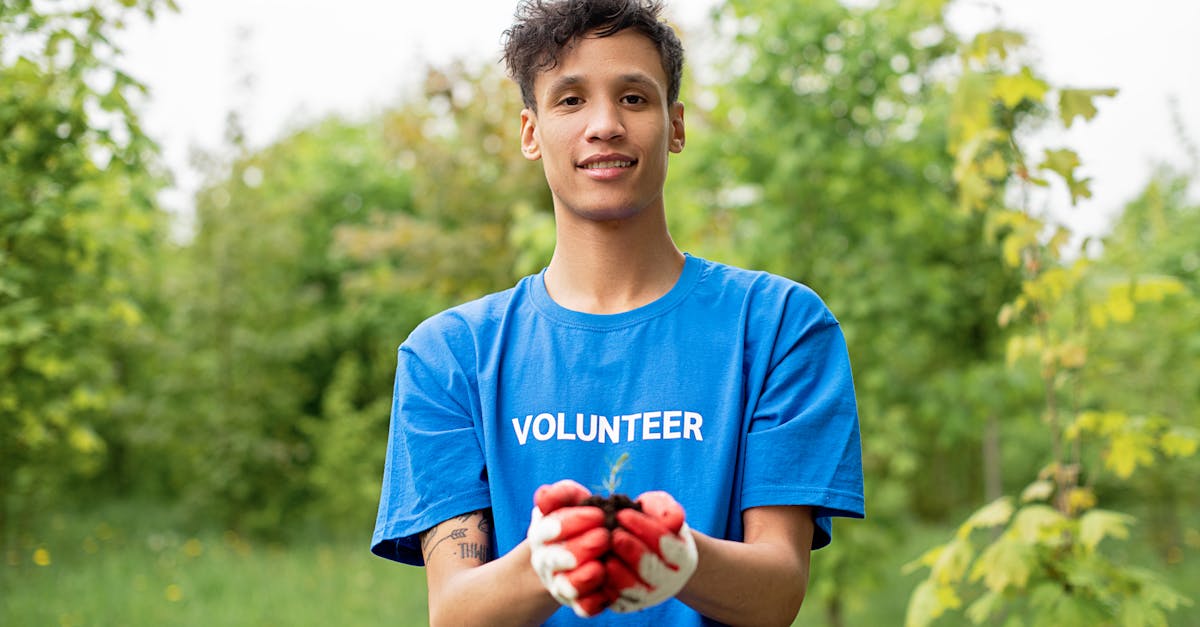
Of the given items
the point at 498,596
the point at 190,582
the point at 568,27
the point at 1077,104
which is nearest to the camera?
the point at 498,596

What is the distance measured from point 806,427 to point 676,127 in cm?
62

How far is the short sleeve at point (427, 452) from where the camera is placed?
1758mm

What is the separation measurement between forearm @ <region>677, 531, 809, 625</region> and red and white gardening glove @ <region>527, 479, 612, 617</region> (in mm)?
190

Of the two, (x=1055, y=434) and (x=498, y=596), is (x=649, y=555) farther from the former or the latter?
(x=1055, y=434)

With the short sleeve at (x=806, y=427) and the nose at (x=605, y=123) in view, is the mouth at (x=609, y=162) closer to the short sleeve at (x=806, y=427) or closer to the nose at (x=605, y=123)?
the nose at (x=605, y=123)

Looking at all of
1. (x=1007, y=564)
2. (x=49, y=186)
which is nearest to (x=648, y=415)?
(x=1007, y=564)

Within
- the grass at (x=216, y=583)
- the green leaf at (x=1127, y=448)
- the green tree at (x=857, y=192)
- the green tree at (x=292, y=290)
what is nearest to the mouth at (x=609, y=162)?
the green leaf at (x=1127, y=448)

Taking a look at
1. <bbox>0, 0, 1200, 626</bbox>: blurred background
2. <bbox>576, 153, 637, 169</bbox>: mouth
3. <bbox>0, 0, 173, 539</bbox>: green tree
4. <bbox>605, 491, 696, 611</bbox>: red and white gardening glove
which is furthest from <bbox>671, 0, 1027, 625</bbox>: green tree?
<bbox>605, 491, 696, 611</bbox>: red and white gardening glove

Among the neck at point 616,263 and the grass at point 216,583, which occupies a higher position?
the neck at point 616,263

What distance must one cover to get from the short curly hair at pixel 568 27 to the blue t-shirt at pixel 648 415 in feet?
1.33

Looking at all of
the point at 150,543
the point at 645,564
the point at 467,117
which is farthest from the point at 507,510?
the point at 150,543

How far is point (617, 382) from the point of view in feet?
5.74

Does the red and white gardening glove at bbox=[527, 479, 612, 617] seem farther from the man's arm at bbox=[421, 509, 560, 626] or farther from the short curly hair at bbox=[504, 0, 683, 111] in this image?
the short curly hair at bbox=[504, 0, 683, 111]

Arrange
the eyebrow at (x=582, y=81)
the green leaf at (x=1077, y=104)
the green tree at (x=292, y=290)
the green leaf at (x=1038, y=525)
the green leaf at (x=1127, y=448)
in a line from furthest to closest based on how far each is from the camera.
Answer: the green tree at (x=292, y=290)
the green leaf at (x=1127, y=448)
the green leaf at (x=1038, y=525)
the green leaf at (x=1077, y=104)
the eyebrow at (x=582, y=81)
